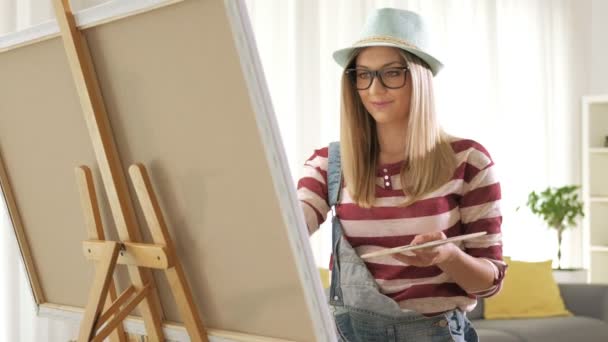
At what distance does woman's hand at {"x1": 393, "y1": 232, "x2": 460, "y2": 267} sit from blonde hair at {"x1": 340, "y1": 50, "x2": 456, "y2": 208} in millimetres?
164

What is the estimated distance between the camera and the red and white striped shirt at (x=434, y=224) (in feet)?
5.57

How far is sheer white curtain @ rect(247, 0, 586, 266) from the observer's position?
5234 mm

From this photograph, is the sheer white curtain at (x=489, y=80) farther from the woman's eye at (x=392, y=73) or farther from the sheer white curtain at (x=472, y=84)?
the woman's eye at (x=392, y=73)

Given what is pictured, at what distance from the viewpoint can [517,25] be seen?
23.3 ft

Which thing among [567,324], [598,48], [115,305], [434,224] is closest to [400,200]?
[434,224]

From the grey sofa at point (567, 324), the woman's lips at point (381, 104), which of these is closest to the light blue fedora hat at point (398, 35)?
the woman's lips at point (381, 104)

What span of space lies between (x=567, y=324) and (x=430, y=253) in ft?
12.6

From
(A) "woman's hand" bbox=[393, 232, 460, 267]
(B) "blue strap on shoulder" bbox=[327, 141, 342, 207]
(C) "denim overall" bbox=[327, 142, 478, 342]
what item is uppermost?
(B) "blue strap on shoulder" bbox=[327, 141, 342, 207]

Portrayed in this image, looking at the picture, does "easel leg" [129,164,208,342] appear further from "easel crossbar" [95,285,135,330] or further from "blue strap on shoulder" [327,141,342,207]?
"blue strap on shoulder" [327,141,342,207]

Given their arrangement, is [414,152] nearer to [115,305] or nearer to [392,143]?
[392,143]

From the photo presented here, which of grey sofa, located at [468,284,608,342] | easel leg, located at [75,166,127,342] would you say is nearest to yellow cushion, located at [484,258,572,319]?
grey sofa, located at [468,284,608,342]

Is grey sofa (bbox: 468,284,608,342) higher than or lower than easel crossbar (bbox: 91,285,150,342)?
lower

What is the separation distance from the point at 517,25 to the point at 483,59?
563 millimetres

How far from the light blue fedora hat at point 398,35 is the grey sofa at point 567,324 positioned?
120 inches
